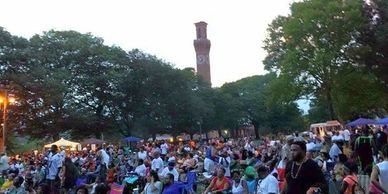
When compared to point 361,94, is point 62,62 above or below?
above

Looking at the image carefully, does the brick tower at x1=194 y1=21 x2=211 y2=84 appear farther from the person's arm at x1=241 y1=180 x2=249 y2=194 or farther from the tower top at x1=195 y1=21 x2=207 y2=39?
the person's arm at x1=241 y1=180 x2=249 y2=194

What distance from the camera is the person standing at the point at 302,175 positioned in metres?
5.41

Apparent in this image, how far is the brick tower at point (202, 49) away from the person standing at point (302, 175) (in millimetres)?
85618

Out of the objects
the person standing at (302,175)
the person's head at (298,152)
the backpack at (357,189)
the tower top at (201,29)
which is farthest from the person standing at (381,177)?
the tower top at (201,29)

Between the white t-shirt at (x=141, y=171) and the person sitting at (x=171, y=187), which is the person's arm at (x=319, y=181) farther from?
the white t-shirt at (x=141, y=171)

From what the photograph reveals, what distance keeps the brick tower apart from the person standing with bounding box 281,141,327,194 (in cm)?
Result: 8562

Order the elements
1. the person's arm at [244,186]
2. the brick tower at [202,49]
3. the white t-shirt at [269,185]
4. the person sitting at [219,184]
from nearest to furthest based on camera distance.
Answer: the white t-shirt at [269,185], the person's arm at [244,186], the person sitting at [219,184], the brick tower at [202,49]

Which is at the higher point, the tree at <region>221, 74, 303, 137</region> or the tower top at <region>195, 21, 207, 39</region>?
the tower top at <region>195, 21, 207, 39</region>

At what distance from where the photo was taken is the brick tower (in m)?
92.2

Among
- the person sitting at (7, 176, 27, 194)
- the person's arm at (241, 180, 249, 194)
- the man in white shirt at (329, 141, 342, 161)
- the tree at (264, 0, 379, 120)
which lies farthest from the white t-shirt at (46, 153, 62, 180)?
the tree at (264, 0, 379, 120)

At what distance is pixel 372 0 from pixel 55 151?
27.0 metres

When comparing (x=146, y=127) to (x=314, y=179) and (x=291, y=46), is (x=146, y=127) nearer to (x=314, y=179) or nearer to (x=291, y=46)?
(x=291, y=46)

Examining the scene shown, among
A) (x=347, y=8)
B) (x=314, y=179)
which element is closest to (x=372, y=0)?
(x=347, y=8)

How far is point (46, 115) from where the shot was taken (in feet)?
139
